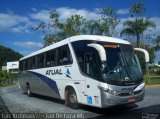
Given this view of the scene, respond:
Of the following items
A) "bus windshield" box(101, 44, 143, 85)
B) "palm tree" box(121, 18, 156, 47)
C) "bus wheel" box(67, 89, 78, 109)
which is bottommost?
"bus wheel" box(67, 89, 78, 109)

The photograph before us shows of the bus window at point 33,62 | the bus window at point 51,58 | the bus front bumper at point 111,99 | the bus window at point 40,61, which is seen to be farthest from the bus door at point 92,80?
the bus window at point 33,62

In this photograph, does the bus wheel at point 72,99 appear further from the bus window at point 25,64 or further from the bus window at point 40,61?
the bus window at point 25,64

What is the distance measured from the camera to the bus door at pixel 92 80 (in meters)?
12.0

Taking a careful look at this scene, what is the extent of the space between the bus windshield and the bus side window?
1.51 feet

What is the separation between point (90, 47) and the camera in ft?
41.1

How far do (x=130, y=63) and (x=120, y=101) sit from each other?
1753 millimetres

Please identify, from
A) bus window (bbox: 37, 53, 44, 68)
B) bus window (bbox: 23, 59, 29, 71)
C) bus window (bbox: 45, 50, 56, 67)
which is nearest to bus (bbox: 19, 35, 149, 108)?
bus window (bbox: 45, 50, 56, 67)

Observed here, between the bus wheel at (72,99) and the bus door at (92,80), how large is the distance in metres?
1.32

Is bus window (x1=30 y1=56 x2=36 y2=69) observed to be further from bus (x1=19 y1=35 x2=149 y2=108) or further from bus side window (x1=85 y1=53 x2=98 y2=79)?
bus side window (x1=85 y1=53 x2=98 y2=79)

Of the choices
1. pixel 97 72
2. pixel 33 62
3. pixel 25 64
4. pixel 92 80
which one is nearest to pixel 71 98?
pixel 92 80

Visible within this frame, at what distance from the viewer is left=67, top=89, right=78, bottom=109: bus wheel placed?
45.1 feet

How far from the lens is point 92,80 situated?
12.2 metres

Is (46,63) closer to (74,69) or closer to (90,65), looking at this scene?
(74,69)

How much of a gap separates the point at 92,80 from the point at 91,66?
23.1 inches
